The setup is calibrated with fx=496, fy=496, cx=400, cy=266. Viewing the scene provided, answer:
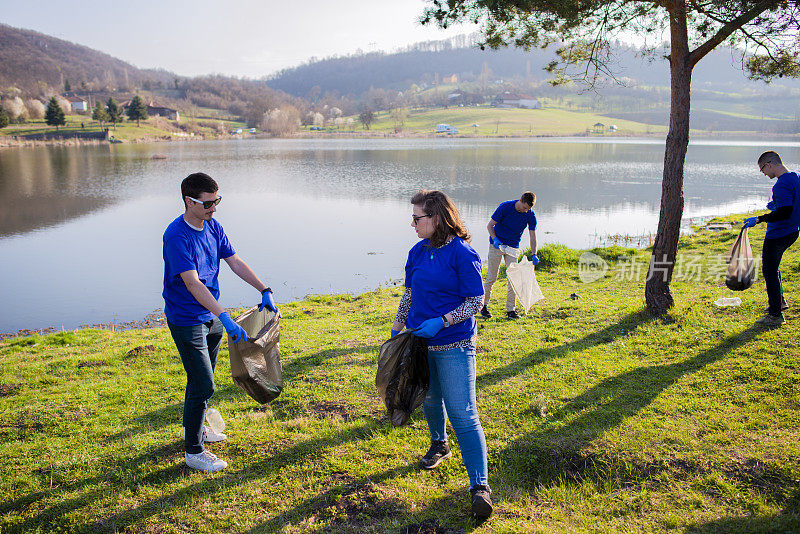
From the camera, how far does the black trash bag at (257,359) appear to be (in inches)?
156

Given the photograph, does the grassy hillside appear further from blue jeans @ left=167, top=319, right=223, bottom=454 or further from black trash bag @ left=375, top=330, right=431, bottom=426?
black trash bag @ left=375, top=330, right=431, bottom=426

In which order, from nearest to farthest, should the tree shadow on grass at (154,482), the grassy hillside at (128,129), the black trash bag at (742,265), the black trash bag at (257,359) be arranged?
the tree shadow on grass at (154,482) → the black trash bag at (257,359) → the black trash bag at (742,265) → the grassy hillside at (128,129)

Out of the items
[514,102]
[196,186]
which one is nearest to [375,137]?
[514,102]

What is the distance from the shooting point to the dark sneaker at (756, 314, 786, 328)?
6039mm

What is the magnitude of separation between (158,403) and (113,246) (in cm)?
1361

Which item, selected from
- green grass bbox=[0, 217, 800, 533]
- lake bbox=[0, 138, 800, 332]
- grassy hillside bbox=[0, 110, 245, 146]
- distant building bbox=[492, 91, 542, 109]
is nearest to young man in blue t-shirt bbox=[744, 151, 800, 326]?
green grass bbox=[0, 217, 800, 533]

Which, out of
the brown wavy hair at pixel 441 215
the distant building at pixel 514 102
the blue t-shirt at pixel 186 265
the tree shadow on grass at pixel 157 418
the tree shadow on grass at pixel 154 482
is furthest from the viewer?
the distant building at pixel 514 102

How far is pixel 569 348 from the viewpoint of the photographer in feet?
20.2

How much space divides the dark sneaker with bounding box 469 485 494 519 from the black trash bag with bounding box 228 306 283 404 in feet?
6.31

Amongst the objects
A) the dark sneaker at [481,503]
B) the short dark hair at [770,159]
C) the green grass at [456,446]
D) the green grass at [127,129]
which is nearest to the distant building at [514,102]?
the green grass at [127,129]

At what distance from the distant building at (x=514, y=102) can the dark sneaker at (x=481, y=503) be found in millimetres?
156373

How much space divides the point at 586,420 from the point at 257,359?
2890 millimetres

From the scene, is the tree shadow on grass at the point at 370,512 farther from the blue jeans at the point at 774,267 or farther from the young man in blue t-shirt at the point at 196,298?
the blue jeans at the point at 774,267

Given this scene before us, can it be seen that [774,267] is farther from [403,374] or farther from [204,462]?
[204,462]
